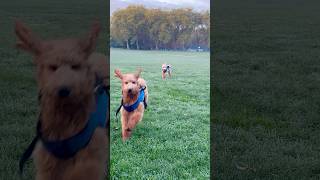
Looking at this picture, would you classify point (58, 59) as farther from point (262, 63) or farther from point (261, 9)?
point (261, 9)

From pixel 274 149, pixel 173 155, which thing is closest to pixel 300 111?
pixel 274 149

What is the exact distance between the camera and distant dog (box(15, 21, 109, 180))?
116 inches

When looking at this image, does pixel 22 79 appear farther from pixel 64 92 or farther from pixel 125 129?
pixel 64 92

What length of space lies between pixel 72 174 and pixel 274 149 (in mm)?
3151

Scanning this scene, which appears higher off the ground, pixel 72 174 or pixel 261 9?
pixel 261 9

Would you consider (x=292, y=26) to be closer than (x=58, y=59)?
No

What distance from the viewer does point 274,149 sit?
604 centimetres

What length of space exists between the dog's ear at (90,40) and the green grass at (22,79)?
288mm

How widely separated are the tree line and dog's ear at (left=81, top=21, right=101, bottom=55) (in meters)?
0.48

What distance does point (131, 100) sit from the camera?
3615mm

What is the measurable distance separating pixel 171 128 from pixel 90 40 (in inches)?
36.0

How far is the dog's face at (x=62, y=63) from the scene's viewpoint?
292 centimetres

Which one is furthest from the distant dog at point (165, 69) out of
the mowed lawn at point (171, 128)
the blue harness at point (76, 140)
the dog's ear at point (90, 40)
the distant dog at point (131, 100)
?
the dog's ear at point (90, 40)

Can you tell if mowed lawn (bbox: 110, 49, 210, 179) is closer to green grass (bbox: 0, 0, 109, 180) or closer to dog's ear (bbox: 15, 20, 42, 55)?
green grass (bbox: 0, 0, 109, 180)
